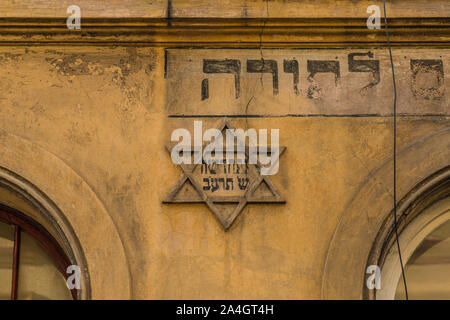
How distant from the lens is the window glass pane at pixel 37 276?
16.0 ft

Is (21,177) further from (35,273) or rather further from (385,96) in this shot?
(385,96)

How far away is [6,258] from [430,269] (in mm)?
2968

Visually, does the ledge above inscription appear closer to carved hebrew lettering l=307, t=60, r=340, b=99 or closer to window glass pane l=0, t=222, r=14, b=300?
carved hebrew lettering l=307, t=60, r=340, b=99

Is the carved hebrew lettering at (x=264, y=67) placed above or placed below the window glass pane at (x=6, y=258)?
above

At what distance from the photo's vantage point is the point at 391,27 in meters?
4.59

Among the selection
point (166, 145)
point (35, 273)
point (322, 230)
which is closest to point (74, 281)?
point (35, 273)

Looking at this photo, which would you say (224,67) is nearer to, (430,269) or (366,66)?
(366,66)

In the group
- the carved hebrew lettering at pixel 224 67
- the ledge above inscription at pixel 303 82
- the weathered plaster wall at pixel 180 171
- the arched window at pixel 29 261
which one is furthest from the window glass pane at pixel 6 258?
the carved hebrew lettering at pixel 224 67

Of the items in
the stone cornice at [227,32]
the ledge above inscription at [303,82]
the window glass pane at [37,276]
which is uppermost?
the stone cornice at [227,32]

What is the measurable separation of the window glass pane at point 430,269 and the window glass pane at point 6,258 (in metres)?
2.72

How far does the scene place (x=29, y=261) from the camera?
493 centimetres

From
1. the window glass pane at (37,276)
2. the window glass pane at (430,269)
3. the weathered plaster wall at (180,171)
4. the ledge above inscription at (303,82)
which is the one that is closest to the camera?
the weathered plaster wall at (180,171)

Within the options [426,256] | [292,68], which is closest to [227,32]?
[292,68]

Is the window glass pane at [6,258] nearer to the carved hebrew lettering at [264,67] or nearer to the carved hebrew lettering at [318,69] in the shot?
the carved hebrew lettering at [264,67]
